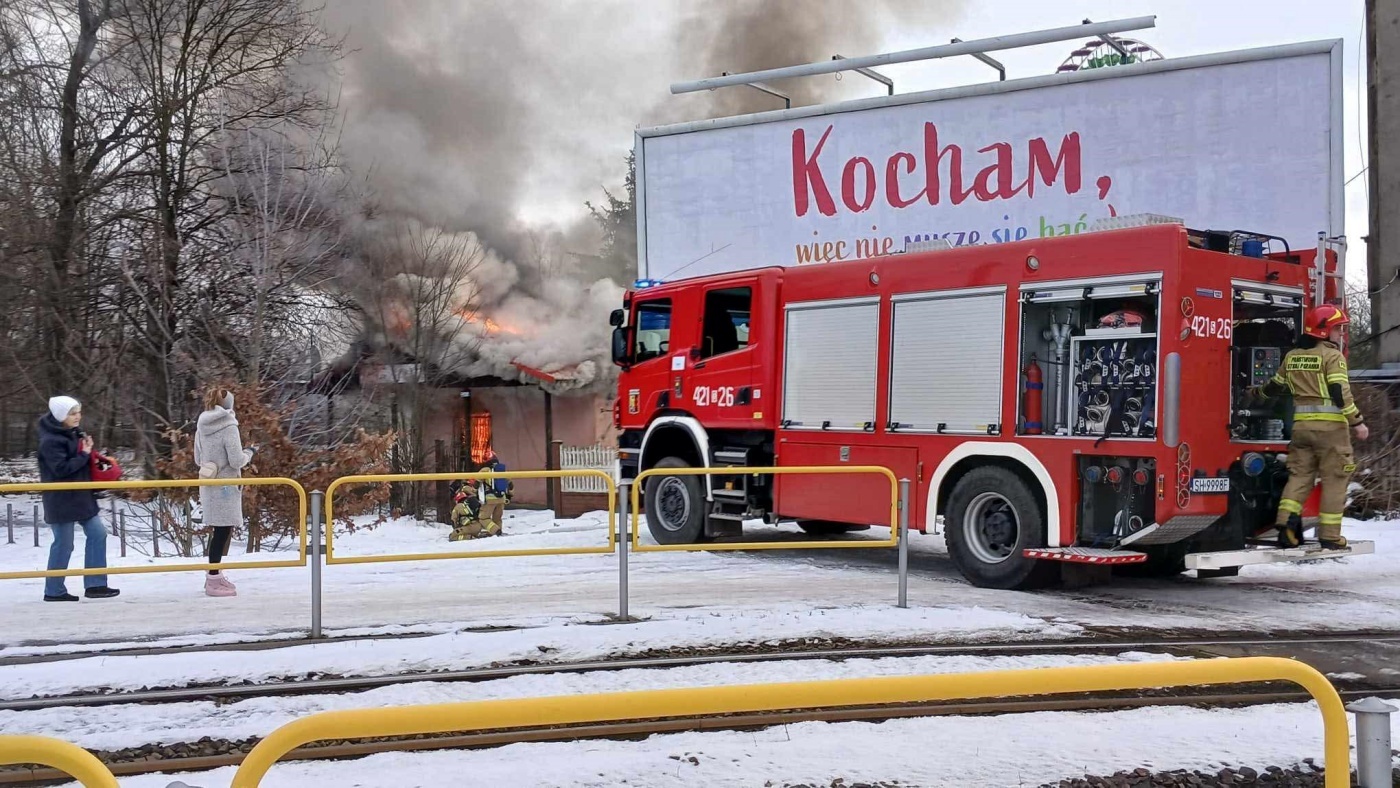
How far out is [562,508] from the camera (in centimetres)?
2166

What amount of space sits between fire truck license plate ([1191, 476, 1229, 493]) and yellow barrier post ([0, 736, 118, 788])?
7.09 m

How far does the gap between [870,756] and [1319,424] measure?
5003 mm

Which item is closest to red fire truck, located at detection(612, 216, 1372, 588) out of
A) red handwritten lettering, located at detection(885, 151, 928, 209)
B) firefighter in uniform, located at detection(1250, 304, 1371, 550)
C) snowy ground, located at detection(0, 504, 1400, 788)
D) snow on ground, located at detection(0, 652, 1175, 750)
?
firefighter in uniform, located at detection(1250, 304, 1371, 550)

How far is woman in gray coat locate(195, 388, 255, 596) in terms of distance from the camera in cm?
861

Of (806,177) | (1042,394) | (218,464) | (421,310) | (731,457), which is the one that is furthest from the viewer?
(421,310)

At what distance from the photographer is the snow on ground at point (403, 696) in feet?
16.8

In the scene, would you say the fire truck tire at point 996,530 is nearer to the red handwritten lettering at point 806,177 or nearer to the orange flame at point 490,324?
the red handwritten lettering at point 806,177

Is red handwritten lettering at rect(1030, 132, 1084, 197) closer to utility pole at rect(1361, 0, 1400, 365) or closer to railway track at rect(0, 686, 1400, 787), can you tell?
Answer: railway track at rect(0, 686, 1400, 787)

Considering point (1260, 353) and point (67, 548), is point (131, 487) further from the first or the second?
point (1260, 353)

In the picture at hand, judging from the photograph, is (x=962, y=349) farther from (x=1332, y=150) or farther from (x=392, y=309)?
(x=392, y=309)

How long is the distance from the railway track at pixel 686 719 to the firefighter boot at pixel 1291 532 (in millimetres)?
1037

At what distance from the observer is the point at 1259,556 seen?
7.79 m

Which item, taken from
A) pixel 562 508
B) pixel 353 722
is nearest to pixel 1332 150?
pixel 353 722

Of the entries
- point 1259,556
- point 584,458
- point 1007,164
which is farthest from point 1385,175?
point 584,458
